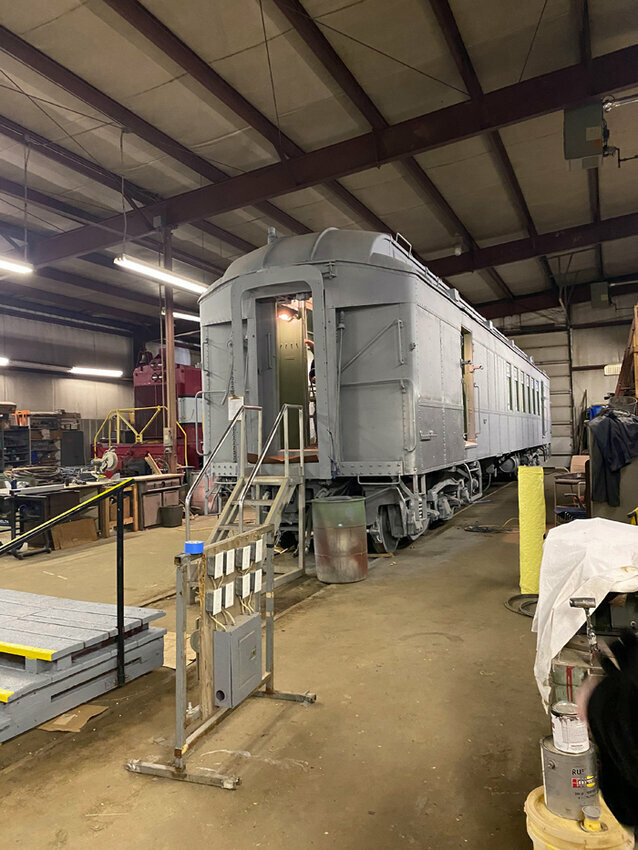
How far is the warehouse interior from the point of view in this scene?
2340mm

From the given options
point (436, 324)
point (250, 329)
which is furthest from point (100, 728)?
point (436, 324)

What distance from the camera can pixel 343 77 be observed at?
7852 mm

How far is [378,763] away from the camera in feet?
8.75

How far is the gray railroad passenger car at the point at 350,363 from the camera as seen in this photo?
258 inches

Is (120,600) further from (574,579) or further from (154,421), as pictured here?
(154,421)

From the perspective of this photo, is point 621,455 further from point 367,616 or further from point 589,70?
point 589,70

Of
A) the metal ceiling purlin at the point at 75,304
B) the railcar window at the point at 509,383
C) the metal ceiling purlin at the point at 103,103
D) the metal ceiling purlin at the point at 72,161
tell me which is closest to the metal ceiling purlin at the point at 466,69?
the railcar window at the point at 509,383

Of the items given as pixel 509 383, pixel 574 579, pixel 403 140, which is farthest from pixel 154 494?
pixel 574 579

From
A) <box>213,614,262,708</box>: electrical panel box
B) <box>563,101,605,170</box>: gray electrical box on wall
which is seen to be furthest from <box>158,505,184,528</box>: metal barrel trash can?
<box>563,101,605,170</box>: gray electrical box on wall

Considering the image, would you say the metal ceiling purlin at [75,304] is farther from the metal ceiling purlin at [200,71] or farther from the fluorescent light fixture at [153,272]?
Answer: the metal ceiling purlin at [200,71]

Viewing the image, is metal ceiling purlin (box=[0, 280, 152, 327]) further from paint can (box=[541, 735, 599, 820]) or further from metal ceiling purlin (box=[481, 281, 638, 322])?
paint can (box=[541, 735, 599, 820])

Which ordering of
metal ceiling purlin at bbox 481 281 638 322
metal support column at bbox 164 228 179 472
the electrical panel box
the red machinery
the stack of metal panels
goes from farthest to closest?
1. metal ceiling purlin at bbox 481 281 638 322
2. the red machinery
3. metal support column at bbox 164 228 179 472
4. the stack of metal panels
5. the electrical panel box

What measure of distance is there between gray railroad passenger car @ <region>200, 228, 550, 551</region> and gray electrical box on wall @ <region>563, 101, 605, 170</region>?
2.83 m

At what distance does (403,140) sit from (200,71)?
324cm
